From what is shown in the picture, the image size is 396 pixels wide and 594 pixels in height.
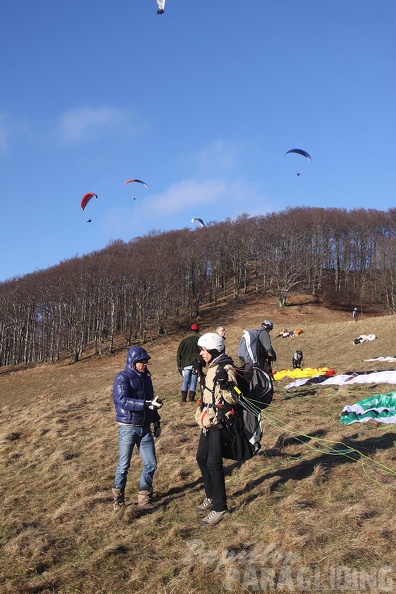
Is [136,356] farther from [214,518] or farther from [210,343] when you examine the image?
[214,518]

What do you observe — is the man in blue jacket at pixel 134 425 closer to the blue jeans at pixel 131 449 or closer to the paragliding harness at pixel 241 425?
the blue jeans at pixel 131 449

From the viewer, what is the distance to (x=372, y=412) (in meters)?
8.38

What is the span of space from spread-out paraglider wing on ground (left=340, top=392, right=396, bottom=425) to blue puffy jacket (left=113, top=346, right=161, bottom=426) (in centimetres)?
410

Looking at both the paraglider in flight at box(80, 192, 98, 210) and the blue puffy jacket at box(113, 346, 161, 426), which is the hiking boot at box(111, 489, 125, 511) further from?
the paraglider in flight at box(80, 192, 98, 210)

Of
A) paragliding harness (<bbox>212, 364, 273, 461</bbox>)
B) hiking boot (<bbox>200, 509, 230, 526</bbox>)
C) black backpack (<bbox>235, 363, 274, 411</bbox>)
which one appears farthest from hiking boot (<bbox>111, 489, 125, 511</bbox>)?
black backpack (<bbox>235, 363, 274, 411</bbox>)

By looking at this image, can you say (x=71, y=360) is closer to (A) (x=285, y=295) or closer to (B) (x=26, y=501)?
(A) (x=285, y=295)

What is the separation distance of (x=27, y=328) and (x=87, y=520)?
170 ft

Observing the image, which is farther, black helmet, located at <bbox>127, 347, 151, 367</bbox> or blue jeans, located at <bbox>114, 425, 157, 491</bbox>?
black helmet, located at <bbox>127, 347, 151, 367</bbox>

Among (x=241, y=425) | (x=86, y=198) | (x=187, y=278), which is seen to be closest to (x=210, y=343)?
(x=241, y=425)

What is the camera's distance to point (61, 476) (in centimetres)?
762

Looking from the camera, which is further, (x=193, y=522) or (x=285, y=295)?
(x=285, y=295)

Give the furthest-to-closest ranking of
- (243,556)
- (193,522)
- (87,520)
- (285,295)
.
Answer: (285,295) < (87,520) < (193,522) < (243,556)

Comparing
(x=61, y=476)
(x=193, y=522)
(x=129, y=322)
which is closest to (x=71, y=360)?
(x=129, y=322)

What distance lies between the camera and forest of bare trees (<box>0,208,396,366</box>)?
162 feet
